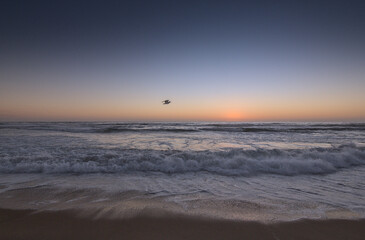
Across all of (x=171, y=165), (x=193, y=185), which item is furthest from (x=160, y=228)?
(x=171, y=165)

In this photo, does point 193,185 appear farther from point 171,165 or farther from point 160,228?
point 160,228

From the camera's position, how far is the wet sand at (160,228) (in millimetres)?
2318

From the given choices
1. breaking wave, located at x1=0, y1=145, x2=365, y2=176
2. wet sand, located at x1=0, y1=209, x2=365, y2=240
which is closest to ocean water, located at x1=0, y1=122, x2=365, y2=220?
breaking wave, located at x1=0, y1=145, x2=365, y2=176

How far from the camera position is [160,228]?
8.21 ft

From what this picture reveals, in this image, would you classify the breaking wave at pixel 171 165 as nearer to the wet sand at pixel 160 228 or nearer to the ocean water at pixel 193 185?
the ocean water at pixel 193 185

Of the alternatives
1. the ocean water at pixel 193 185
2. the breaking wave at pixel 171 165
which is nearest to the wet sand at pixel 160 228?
the ocean water at pixel 193 185

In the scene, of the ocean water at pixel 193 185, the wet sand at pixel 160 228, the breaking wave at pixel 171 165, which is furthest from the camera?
the breaking wave at pixel 171 165

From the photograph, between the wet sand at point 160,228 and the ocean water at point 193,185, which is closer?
the wet sand at point 160,228

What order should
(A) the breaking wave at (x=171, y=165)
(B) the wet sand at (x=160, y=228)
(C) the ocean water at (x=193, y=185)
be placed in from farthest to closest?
(A) the breaking wave at (x=171, y=165) < (C) the ocean water at (x=193, y=185) < (B) the wet sand at (x=160, y=228)

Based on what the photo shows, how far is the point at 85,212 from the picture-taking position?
2.89m

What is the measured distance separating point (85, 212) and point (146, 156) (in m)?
3.81

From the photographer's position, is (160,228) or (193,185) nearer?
(160,228)

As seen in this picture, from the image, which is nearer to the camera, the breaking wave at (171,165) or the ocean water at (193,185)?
the ocean water at (193,185)

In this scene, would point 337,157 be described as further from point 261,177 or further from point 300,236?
point 300,236
